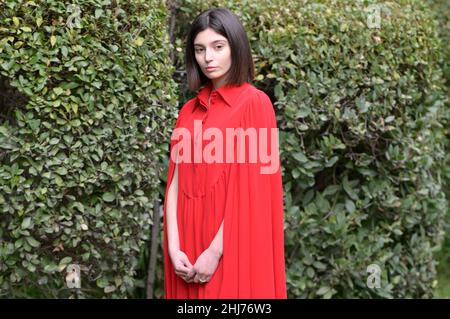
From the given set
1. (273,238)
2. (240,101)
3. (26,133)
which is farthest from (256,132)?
(26,133)

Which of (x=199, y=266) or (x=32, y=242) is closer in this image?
(x=199, y=266)

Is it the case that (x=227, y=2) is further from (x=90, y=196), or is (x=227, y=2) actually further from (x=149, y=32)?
(x=90, y=196)

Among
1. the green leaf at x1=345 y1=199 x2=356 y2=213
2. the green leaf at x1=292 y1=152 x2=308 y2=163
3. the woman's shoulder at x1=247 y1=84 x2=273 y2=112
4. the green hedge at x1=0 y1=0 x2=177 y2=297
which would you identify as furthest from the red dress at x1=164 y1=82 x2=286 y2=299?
the green leaf at x1=345 y1=199 x2=356 y2=213

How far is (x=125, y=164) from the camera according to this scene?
153 inches

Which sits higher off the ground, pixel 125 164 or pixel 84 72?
pixel 84 72

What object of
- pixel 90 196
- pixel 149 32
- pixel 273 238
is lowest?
pixel 273 238

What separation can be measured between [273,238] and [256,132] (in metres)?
0.46

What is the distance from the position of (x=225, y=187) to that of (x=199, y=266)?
1.09 feet

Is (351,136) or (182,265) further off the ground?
(351,136)

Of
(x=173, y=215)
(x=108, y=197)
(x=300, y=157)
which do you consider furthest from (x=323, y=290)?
(x=173, y=215)

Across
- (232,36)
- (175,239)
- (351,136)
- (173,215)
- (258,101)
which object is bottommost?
(175,239)

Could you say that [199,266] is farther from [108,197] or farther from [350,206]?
[350,206]

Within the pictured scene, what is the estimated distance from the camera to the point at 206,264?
9.70ft
